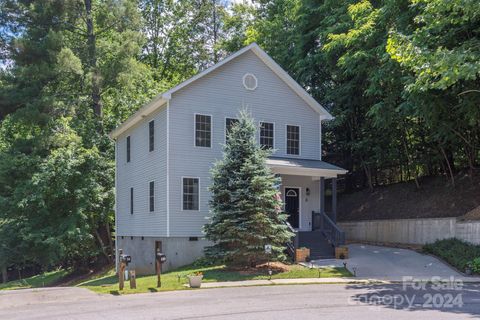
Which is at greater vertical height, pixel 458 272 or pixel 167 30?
pixel 167 30

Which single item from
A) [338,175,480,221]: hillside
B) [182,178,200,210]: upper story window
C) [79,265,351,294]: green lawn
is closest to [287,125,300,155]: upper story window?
[182,178,200,210]: upper story window

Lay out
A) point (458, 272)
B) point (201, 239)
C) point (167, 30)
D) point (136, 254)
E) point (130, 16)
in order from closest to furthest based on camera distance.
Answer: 1. point (458, 272)
2. point (201, 239)
3. point (136, 254)
4. point (130, 16)
5. point (167, 30)

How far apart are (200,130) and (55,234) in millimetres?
10969

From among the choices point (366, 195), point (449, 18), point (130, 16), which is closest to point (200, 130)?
point (449, 18)

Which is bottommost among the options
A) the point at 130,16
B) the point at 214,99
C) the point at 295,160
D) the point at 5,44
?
the point at 295,160

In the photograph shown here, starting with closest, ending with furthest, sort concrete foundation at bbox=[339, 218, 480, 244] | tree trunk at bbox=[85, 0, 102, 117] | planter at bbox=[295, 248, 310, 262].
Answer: planter at bbox=[295, 248, 310, 262], concrete foundation at bbox=[339, 218, 480, 244], tree trunk at bbox=[85, 0, 102, 117]

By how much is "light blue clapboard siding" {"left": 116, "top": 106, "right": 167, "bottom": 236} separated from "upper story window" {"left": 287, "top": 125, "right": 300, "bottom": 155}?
5.76 m

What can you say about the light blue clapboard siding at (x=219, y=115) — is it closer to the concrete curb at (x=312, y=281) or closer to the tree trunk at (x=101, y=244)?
the concrete curb at (x=312, y=281)

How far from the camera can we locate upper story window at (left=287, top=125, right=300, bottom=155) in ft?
76.2

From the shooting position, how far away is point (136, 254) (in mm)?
24219

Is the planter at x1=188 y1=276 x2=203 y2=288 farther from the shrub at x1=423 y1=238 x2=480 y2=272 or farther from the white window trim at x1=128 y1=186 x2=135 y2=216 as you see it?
the white window trim at x1=128 y1=186 x2=135 y2=216

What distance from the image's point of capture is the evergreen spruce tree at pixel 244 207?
56.4ft

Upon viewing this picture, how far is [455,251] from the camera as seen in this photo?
1833 centimetres

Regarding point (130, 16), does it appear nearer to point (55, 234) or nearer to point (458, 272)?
point (55, 234)
